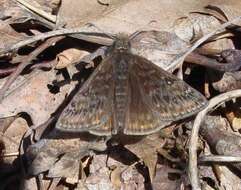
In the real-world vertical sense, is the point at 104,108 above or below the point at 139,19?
below

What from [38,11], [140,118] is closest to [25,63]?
[38,11]

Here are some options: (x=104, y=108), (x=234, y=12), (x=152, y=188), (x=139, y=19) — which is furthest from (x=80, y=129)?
(x=234, y=12)

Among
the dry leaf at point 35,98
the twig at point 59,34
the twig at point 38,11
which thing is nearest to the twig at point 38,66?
the dry leaf at point 35,98

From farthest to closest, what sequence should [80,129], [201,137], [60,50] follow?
[60,50] < [201,137] < [80,129]

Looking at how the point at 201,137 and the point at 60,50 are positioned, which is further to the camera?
the point at 60,50

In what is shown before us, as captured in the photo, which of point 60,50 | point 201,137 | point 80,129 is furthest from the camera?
point 60,50

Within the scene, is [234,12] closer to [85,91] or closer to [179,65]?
[179,65]

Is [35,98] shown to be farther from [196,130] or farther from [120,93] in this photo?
[196,130]

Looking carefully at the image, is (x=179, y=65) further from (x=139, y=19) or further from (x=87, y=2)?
(x=87, y=2)

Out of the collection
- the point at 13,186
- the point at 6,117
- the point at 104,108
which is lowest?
the point at 13,186

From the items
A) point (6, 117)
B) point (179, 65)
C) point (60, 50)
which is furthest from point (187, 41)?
point (6, 117)
